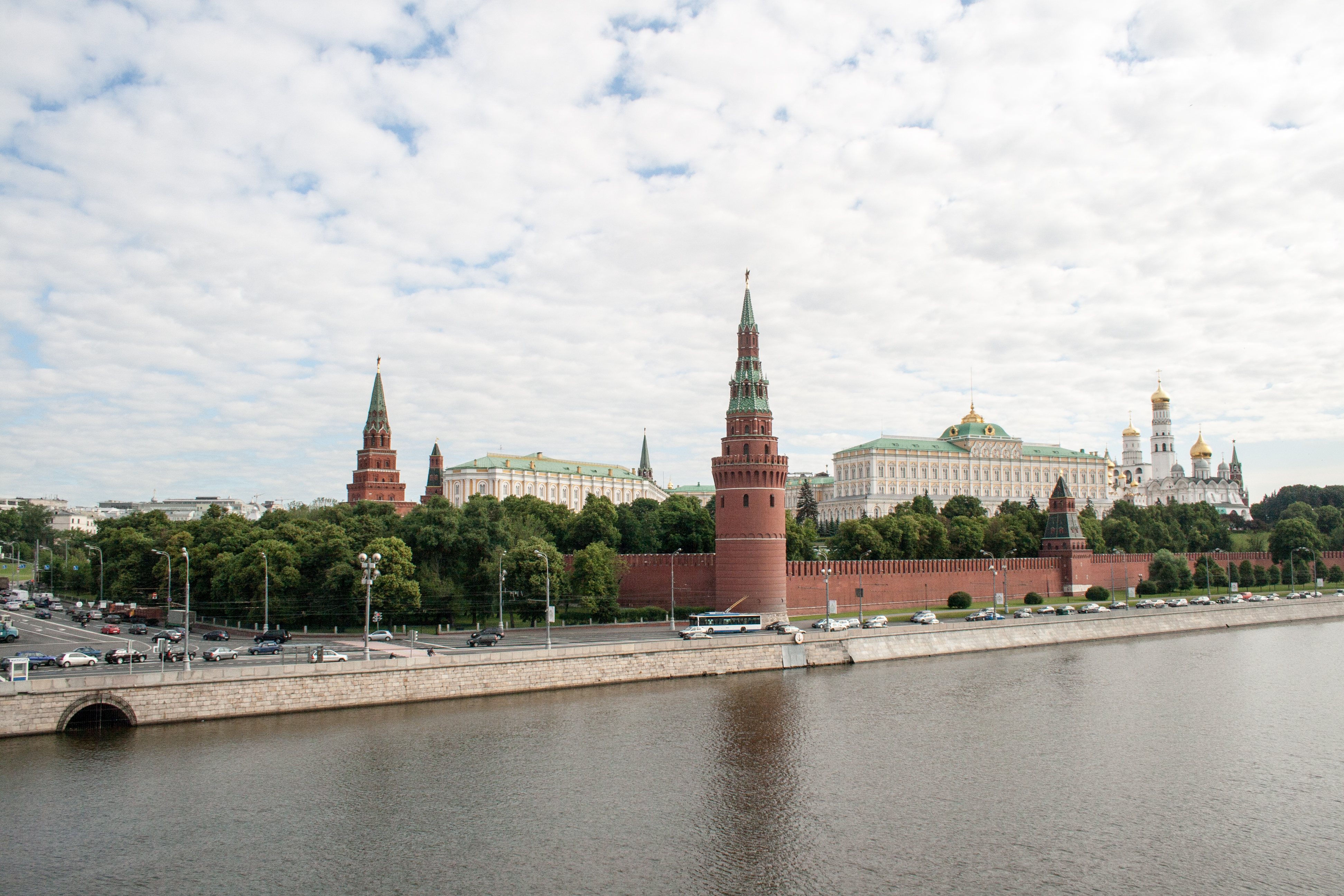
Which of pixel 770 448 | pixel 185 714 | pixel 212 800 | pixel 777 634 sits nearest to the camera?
pixel 212 800

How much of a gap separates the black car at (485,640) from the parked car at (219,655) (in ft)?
30.4

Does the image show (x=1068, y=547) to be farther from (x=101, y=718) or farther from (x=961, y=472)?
(x=101, y=718)

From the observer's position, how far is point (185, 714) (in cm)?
3105

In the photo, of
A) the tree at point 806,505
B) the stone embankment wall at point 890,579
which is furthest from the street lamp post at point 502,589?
the tree at point 806,505

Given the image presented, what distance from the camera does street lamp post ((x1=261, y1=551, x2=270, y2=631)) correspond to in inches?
1919

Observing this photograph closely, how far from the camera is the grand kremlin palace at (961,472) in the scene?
132875 mm

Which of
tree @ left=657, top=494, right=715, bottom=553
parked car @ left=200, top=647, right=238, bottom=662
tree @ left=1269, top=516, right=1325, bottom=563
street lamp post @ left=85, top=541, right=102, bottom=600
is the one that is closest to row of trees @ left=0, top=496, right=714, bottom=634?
street lamp post @ left=85, top=541, right=102, bottom=600

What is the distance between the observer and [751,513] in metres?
57.4

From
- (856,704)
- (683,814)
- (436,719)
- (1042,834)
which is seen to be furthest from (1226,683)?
(436,719)

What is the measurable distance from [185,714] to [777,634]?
26410 mm

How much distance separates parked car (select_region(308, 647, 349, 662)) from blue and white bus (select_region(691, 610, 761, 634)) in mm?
→ 19217

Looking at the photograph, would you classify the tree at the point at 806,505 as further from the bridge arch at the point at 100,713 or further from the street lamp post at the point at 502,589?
the bridge arch at the point at 100,713

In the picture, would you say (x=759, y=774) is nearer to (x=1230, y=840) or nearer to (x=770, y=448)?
(x=1230, y=840)

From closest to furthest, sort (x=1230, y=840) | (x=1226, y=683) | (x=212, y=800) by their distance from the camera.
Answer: (x=1230, y=840) < (x=212, y=800) < (x=1226, y=683)
